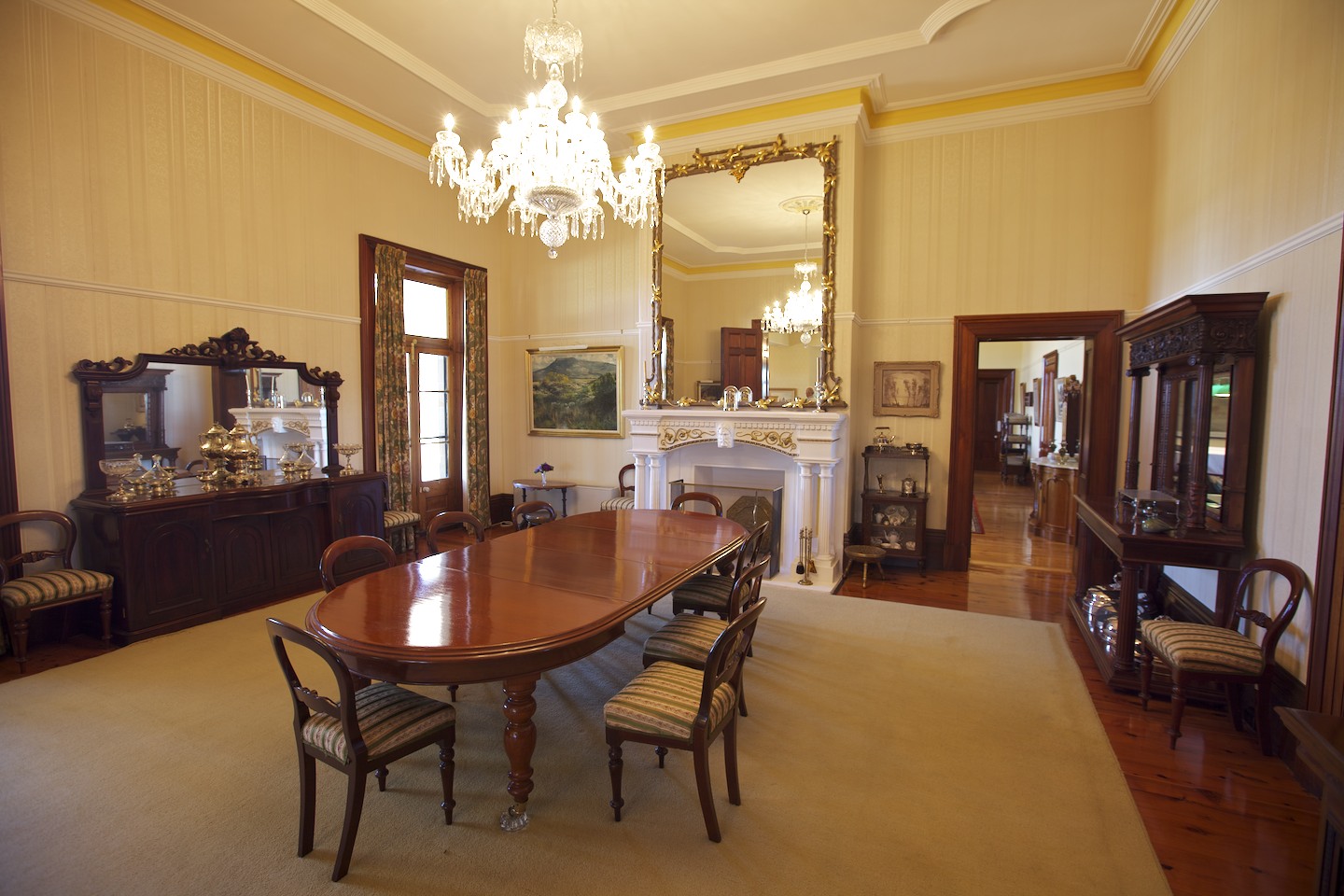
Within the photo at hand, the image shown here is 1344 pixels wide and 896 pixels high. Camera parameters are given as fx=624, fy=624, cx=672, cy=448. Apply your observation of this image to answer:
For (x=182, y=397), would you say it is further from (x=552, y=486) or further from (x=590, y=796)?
(x=590, y=796)

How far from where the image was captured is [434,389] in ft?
23.1

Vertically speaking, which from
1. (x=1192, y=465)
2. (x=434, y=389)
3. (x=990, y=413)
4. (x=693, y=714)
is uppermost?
(x=434, y=389)

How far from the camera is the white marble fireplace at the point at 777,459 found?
210 inches

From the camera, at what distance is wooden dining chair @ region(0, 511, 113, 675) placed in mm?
3578

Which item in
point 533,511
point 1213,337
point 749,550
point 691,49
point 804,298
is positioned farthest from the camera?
point 804,298

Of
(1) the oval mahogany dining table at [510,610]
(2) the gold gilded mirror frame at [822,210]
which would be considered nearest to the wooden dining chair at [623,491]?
(2) the gold gilded mirror frame at [822,210]

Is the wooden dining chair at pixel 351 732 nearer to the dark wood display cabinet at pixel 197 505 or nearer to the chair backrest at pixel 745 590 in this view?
the chair backrest at pixel 745 590

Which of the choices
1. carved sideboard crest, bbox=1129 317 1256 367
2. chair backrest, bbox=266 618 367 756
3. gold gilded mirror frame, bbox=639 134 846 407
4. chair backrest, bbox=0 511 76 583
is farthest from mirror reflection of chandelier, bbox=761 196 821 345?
chair backrest, bbox=0 511 76 583

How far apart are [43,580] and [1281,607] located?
6.61 metres

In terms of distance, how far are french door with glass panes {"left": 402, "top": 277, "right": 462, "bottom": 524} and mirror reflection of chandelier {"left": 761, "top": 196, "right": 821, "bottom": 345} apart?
12.5ft

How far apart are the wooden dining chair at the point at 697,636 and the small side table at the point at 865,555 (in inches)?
106

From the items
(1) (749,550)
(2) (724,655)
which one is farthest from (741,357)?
(2) (724,655)

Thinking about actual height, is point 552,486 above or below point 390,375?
below

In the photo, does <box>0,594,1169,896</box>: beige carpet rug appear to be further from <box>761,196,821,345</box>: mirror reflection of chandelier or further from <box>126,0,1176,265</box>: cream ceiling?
<box>126,0,1176,265</box>: cream ceiling
